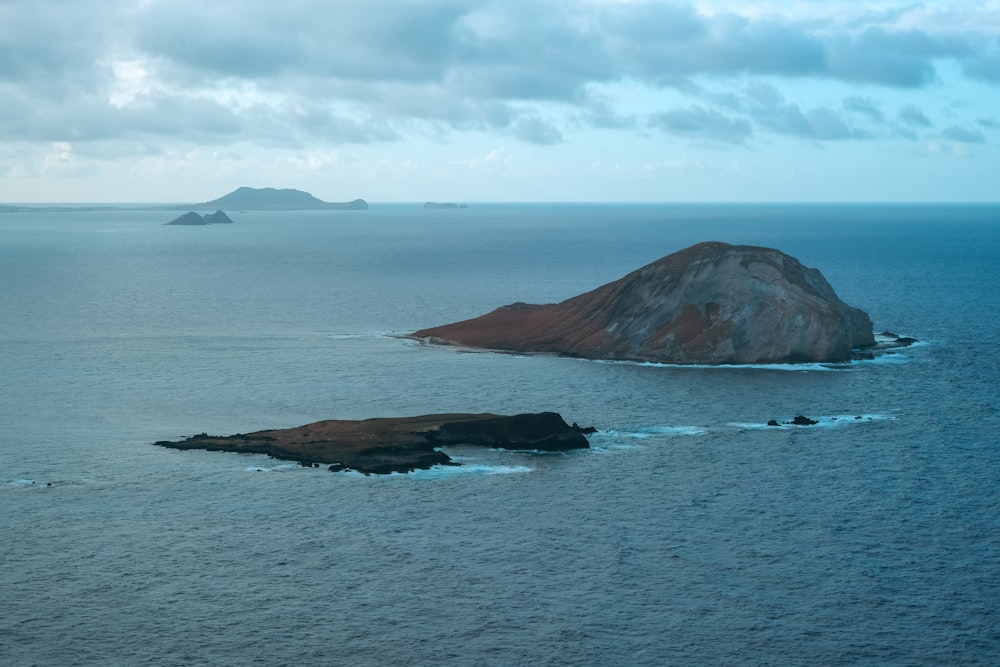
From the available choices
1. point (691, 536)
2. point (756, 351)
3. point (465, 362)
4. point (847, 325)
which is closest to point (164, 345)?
point (465, 362)

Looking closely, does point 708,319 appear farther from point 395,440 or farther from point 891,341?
point 395,440

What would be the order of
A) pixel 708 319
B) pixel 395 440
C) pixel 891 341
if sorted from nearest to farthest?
1. pixel 395 440
2. pixel 708 319
3. pixel 891 341

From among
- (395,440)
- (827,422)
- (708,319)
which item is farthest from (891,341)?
(395,440)

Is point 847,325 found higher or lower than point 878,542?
higher

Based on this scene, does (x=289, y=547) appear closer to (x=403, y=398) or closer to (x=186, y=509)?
(x=186, y=509)

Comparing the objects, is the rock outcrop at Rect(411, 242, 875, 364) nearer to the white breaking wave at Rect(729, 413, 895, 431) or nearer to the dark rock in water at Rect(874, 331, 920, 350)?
the dark rock in water at Rect(874, 331, 920, 350)

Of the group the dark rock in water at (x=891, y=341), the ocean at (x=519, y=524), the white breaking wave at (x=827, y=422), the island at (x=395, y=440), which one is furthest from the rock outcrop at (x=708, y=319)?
the island at (x=395, y=440)

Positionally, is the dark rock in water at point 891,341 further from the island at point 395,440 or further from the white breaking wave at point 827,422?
the island at point 395,440
